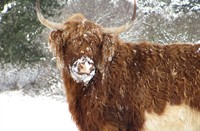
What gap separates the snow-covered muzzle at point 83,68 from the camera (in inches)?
Answer: 211

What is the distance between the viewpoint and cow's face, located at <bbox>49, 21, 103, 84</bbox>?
540cm

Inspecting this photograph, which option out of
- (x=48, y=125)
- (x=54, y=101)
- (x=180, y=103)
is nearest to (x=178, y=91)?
(x=180, y=103)

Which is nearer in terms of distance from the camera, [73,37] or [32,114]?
[73,37]

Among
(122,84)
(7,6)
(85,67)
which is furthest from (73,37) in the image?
(7,6)

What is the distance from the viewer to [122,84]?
573 centimetres

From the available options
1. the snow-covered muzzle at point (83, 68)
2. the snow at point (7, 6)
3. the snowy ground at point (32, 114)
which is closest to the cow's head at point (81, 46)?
the snow-covered muzzle at point (83, 68)

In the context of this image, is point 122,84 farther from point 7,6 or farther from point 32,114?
point 7,6

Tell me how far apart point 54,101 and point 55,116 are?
2200 millimetres

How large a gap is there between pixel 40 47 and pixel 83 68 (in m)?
8.90

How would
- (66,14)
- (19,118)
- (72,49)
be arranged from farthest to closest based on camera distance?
(66,14)
(19,118)
(72,49)

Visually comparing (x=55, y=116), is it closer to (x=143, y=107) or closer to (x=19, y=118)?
(x=19, y=118)

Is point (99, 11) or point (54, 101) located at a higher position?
point (99, 11)

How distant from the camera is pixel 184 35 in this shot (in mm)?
18797

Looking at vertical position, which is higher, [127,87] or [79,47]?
[79,47]
